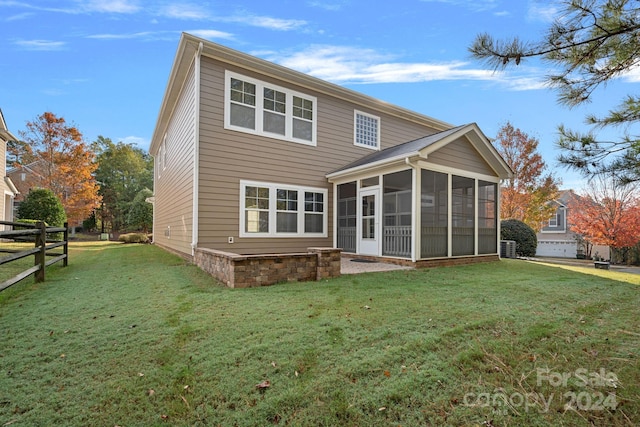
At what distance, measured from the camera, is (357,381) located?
95.9 inches

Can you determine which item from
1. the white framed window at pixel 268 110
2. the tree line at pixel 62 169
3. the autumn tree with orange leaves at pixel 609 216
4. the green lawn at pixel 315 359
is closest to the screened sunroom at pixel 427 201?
the white framed window at pixel 268 110

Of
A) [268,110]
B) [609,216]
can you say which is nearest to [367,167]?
[268,110]

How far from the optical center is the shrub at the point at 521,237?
13422 mm

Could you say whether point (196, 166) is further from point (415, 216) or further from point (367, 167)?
point (415, 216)

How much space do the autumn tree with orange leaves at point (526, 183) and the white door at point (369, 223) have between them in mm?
10733

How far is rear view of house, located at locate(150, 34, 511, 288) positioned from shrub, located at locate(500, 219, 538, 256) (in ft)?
13.8

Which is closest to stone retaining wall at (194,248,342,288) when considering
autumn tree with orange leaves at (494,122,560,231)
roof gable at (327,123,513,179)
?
roof gable at (327,123,513,179)

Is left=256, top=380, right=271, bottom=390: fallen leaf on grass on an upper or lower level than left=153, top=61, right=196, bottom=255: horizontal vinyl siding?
lower

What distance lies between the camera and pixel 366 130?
38.1 feet

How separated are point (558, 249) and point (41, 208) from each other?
2942 cm

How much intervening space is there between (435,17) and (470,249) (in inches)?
246

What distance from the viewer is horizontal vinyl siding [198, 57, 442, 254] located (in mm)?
8289

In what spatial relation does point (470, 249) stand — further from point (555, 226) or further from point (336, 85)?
point (555, 226)

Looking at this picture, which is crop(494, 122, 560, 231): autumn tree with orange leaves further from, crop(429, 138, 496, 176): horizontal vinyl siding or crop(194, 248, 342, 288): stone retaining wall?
crop(194, 248, 342, 288): stone retaining wall
